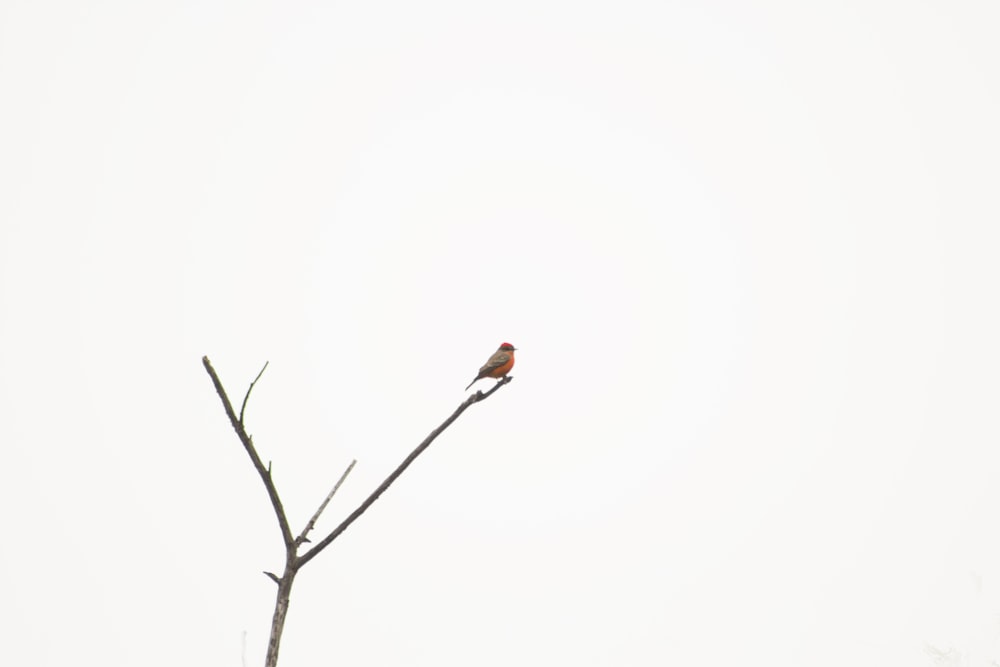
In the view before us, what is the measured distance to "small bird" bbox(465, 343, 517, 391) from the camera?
3523 millimetres

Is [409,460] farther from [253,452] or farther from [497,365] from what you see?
[497,365]

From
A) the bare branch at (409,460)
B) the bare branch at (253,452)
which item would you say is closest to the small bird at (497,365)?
the bare branch at (409,460)

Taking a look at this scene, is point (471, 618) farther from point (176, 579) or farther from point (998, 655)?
point (998, 655)

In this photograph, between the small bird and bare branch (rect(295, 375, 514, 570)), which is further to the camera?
the small bird

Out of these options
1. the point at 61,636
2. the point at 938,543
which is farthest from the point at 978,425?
the point at 61,636

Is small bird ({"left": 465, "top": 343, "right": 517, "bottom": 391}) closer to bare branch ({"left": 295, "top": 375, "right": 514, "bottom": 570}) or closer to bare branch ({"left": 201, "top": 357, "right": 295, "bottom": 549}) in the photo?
bare branch ({"left": 295, "top": 375, "right": 514, "bottom": 570})

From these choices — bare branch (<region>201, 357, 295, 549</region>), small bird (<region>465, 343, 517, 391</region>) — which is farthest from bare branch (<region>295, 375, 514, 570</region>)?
small bird (<region>465, 343, 517, 391</region>)

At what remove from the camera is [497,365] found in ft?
11.7

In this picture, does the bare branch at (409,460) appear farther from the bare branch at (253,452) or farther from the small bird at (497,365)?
the small bird at (497,365)

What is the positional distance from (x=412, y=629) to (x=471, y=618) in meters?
5.94

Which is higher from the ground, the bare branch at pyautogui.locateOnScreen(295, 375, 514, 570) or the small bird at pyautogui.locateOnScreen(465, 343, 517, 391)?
the small bird at pyautogui.locateOnScreen(465, 343, 517, 391)

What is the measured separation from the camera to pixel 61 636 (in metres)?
64.2

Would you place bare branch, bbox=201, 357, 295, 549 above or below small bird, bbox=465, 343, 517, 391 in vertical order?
below

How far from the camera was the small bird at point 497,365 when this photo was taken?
3523 millimetres
